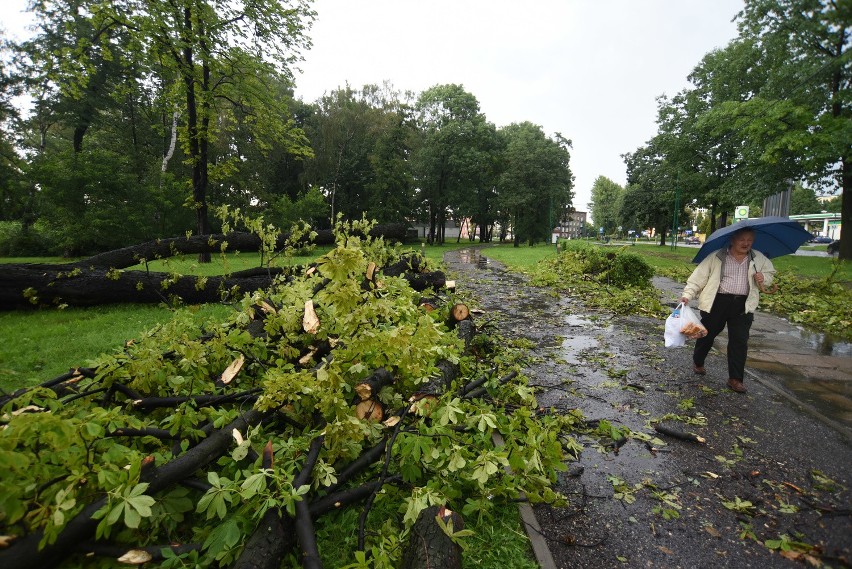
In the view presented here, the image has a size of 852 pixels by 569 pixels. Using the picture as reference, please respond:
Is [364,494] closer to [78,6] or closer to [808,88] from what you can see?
[808,88]

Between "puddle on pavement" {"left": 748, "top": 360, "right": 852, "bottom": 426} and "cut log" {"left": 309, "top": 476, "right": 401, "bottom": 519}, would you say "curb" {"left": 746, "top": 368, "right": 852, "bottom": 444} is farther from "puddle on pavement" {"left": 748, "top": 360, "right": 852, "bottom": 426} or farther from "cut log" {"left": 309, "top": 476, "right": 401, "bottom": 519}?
"cut log" {"left": 309, "top": 476, "right": 401, "bottom": 519}

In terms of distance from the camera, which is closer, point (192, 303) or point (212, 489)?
point (212, 489)

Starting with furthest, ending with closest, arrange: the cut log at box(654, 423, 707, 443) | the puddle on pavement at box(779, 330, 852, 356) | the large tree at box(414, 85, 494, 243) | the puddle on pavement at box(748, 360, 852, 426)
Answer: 1. the large tree at box(414, 85, 494, 243)
2. the puddle on pavement at box(779, 330, 852, 356)
3. the puddle on pavement at box(748, 360, 852, 426)
4. the cut log at box(654, 423, 707, 443)

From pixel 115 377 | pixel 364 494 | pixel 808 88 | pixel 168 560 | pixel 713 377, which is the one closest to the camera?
pixel 168 560

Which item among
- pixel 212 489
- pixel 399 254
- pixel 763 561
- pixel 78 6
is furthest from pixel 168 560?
pixel 78 6

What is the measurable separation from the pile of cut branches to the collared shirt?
103 inches

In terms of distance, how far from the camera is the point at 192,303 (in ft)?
24.6

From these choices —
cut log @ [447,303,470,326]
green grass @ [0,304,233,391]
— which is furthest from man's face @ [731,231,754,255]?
green grass @ [0,304,233,391]

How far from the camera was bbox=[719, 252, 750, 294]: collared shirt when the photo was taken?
4.30 meters

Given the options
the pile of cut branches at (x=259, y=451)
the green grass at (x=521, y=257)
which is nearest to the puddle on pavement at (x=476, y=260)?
the green grass at (x=521, y=257)

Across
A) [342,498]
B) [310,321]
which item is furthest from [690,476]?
[310,321]

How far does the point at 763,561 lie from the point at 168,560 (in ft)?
9.78

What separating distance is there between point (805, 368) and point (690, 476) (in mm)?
3830

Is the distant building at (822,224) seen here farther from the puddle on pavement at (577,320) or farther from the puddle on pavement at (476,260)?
the puddle on pavement at (577,320)
